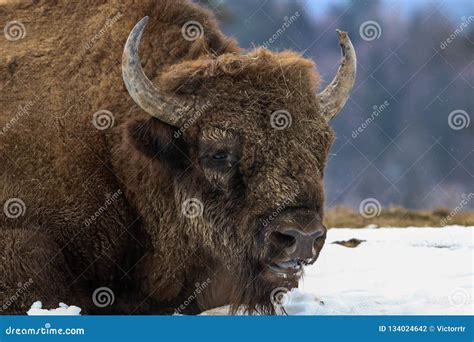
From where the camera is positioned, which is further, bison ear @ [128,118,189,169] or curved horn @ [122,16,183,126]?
bison ear @ [128,118,189,169]

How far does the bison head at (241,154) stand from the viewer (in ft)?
21.6

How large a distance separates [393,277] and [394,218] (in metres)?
6.92

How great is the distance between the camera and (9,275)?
7.19 m

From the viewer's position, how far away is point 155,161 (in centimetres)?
733

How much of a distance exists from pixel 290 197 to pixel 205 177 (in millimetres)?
971

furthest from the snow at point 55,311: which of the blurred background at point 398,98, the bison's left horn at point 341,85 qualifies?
the blurred background at point 398,98

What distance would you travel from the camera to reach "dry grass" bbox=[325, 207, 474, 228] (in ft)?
52.9

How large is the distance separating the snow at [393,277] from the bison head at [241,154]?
1259mm

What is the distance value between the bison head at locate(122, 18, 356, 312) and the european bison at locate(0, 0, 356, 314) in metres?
0.01

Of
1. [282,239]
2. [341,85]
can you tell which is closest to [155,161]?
[282,239]

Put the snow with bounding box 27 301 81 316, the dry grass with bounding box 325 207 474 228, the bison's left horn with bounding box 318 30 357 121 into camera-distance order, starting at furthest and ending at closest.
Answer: the dry grass with bounding box 325 207 474 228 → the bison's left horn with bounding box 318 30 357 121 → the snow with bounding box 27 301 81 316

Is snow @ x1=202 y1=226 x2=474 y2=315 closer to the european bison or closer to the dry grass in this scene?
the european bison

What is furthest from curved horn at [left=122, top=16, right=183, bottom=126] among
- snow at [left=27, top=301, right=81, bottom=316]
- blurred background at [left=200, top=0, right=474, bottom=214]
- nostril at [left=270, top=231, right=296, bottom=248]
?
blurred background at [left=200, top=0, right=474, bottom=214]

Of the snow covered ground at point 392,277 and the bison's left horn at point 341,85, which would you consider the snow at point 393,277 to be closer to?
the snow covered ground at point 392,277
